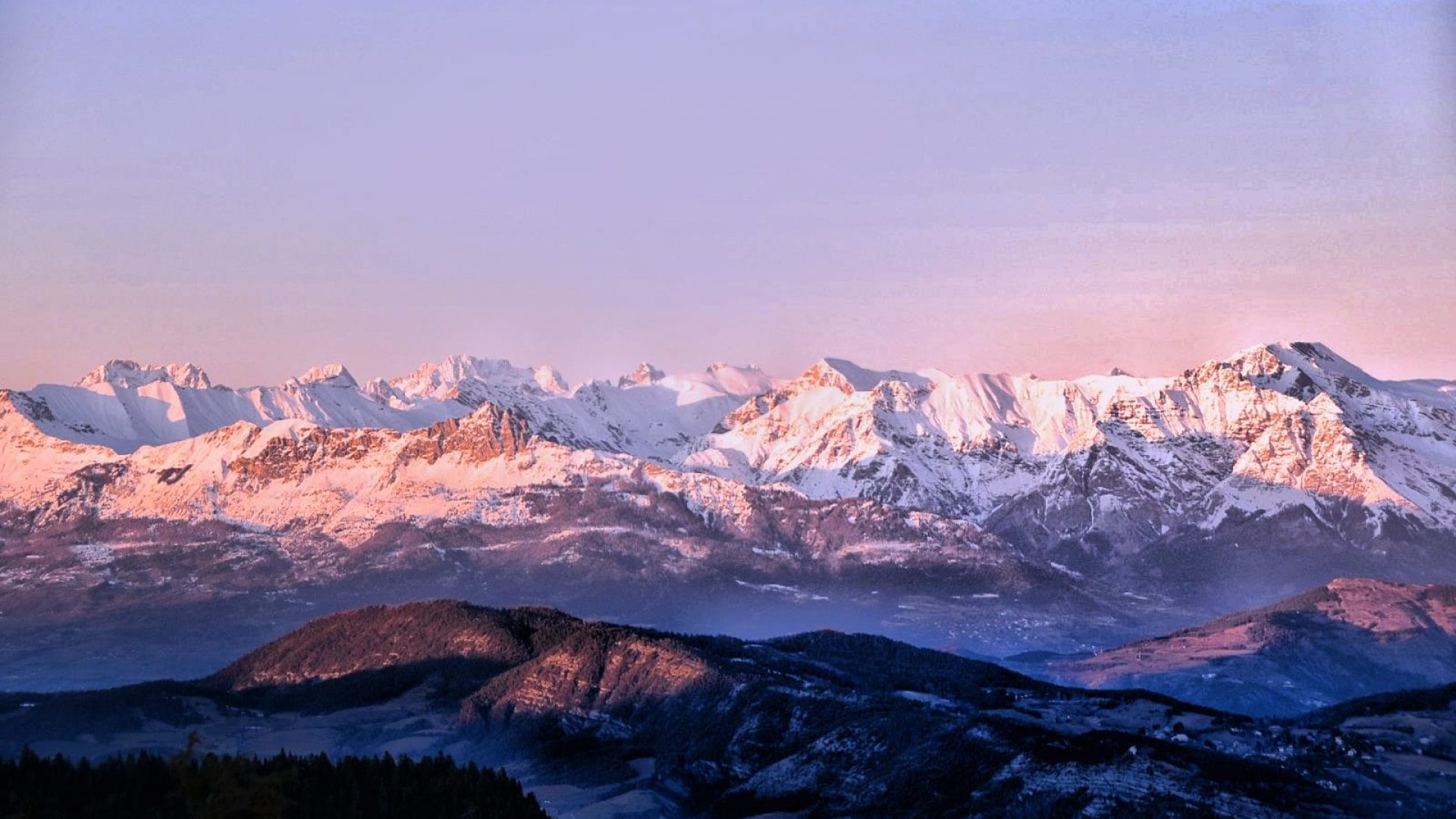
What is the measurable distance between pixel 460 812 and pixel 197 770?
71943 millimetres

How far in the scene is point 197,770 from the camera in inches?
5069

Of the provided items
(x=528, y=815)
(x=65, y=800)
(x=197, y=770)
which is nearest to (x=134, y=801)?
(x=65, y=800)

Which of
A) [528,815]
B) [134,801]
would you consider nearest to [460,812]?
[528,815]

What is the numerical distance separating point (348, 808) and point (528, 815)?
59.8ft

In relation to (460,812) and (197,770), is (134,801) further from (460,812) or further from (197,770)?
(197,770)

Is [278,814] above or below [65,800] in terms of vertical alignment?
above

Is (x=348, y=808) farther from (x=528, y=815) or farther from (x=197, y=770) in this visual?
(x=197, y=770)

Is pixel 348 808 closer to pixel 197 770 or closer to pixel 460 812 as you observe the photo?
pixel 460 812

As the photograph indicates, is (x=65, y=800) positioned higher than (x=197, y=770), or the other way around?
(x=197, y=770)

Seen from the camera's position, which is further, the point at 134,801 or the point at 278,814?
the point at 134,801

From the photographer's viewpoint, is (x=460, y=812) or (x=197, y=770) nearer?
(x=197, y=770)

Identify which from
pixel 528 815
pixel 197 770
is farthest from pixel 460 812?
pixel 197 770

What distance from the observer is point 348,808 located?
19962cm

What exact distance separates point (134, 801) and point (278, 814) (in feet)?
256
